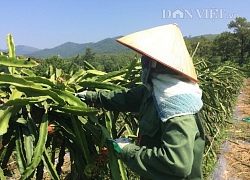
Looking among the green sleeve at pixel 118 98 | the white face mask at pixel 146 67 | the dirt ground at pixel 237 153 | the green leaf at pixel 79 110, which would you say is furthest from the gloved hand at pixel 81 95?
the dirt ground at pixel 237 153

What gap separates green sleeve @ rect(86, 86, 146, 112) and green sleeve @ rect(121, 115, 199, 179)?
0.42m

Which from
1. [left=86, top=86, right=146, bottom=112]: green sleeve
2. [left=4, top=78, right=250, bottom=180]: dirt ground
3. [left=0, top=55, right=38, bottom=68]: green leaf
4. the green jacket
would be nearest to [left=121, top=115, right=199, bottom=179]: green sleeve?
the green jacket

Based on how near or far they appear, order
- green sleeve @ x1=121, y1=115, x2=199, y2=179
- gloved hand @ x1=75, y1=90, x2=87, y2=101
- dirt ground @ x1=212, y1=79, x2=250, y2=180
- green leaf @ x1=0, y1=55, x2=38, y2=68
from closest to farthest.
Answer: green sleeve @ x1=121, y1=115, x2=199, y2=179 → green leaf @ x1=0, y1=55, x2=38, y2=68 → gloved hand @ x1=75, y1=90, x2=87, y2=101 → dirt ground @ x1=212, y1=79, x2=250, y2=180

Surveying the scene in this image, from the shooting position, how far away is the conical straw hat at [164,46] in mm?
1231

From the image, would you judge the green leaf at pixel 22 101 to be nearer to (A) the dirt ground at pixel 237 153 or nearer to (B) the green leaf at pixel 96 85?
(B) the green leaf at pixel 96 85

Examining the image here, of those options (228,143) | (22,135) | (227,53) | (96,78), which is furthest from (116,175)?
(227,53)

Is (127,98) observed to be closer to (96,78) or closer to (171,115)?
(96,78)

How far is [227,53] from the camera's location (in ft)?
101

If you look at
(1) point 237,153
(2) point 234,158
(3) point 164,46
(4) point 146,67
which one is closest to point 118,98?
→ (4) point 146,67

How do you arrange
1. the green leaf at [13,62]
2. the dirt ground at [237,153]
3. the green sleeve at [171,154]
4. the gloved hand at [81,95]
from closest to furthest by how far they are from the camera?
1. the green sleeve at [171,154]
2. the green leaf at [13,62]
3. the gloved hand at [81,95]
4. the dirt ground at [237,153]

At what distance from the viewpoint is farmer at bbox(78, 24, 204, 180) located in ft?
3.77

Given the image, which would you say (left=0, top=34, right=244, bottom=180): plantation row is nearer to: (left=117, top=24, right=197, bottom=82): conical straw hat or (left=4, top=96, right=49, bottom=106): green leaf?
(left=4, top=96, right=49, bottom=106): green leaf

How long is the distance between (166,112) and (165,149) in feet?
0.47

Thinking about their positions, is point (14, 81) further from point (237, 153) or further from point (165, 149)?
point (237, 153)
